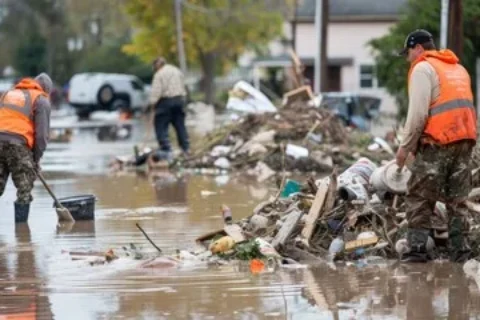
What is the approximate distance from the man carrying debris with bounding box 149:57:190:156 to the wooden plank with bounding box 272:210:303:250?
453 inches

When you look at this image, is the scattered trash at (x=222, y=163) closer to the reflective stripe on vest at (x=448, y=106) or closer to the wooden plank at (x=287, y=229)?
the wooden plank at (x=287, y=229)

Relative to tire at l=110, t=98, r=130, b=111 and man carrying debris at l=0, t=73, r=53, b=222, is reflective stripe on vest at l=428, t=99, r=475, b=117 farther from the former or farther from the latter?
tire at l=110, t=98, r=130, b=111

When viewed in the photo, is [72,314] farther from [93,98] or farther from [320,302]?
[93,98]

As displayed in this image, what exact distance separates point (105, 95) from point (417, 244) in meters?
47.9

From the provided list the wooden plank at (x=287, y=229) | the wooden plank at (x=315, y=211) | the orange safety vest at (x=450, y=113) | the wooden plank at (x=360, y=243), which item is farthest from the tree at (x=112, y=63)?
the orange safety vest at (x=450, y=113)

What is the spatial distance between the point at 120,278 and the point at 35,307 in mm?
1133

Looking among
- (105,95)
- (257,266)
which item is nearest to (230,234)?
(257,266)

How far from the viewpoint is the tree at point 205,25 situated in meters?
60.6

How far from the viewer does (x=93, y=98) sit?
185ft

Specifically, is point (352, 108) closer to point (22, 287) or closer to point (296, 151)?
point (296, 151)

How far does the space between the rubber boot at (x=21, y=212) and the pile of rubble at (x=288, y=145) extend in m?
5.94

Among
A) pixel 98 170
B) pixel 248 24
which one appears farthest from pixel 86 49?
pixel 98 170

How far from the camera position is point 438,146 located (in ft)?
33.3

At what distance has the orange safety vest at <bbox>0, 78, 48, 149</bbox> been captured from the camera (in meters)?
13.3
